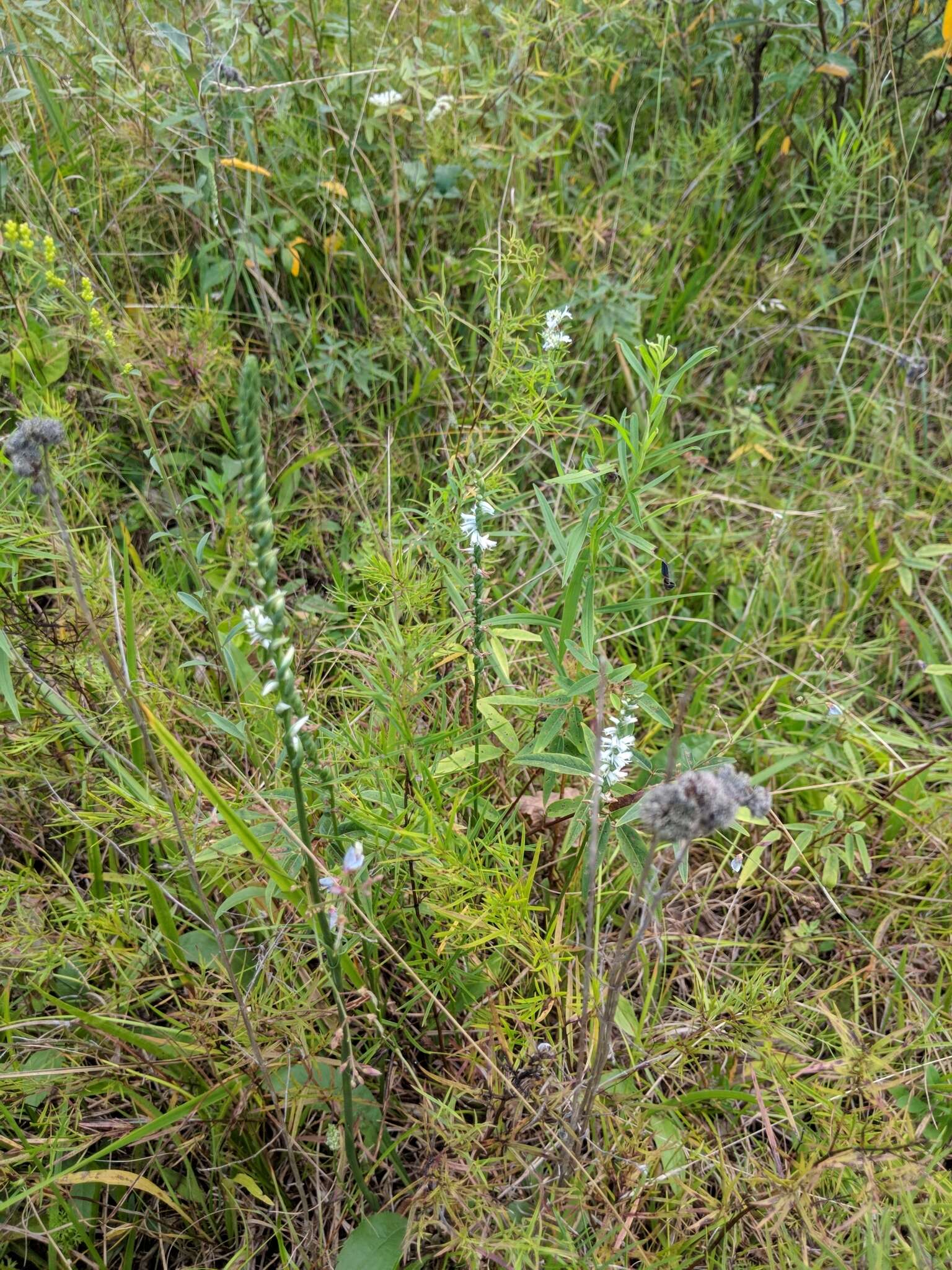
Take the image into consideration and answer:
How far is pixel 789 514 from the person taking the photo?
8.57ft

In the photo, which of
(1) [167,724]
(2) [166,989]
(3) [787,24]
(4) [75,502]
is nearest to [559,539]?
(1) [167,724]

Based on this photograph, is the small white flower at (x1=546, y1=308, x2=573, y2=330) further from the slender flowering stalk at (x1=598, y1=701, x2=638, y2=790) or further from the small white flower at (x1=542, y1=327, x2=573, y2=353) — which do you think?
the slender flowering stalk at (x1=598, y1=701, x2=638, y2=790)

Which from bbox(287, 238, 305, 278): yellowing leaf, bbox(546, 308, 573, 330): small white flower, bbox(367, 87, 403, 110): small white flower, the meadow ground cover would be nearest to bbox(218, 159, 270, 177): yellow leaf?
the meadow ground cover

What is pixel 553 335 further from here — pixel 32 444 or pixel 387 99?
pixel 387 99

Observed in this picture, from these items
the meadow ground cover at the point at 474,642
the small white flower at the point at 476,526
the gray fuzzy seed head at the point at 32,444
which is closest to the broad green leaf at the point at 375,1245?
the meadow ground cover at the point at 474,642

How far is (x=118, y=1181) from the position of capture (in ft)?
4.92

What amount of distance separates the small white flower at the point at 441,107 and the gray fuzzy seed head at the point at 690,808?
228 cm

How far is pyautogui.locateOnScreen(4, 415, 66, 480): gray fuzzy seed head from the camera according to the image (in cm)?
143

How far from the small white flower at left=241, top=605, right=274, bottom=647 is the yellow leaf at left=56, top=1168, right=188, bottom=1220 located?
962mm

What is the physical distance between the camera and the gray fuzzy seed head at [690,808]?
1.09 meters

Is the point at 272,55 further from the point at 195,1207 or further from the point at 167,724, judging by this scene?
the point at 195,1207

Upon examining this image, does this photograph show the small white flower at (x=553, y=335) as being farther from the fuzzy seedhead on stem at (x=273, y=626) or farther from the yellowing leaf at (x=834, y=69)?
the yellowing leaf at (x=834, y=69)

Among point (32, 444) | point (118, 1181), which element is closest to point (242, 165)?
point (32, 444)

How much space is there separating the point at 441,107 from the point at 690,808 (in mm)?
2391
